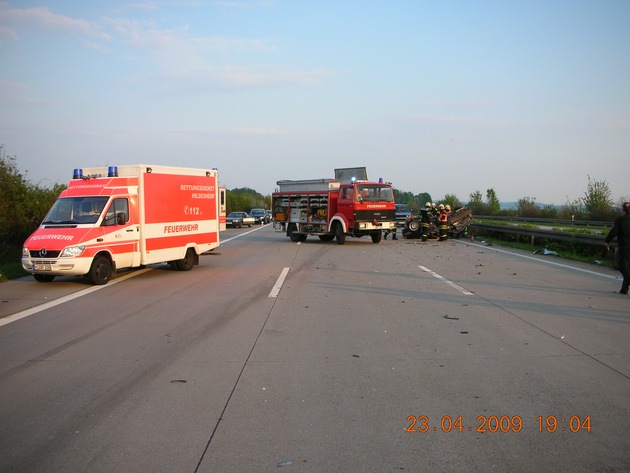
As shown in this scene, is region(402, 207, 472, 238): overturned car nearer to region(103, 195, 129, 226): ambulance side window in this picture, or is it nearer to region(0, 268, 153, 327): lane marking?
region(0, 268, 153, 327): lane marking

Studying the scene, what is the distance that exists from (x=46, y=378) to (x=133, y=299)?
5239mm

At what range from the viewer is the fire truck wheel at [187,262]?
16.2m

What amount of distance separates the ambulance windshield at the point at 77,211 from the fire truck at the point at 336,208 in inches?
537

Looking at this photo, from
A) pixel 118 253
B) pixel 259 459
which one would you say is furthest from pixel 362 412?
pixel 118 253

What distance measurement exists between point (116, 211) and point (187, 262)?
10.2 ft

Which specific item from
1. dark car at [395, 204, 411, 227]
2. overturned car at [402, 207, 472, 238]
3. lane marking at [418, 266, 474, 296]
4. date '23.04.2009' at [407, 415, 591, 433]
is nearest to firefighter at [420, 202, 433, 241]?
overturned car at [402, 207, 472, 238]

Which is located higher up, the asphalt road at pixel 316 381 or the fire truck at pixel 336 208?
the fire truck at pixel 336 208

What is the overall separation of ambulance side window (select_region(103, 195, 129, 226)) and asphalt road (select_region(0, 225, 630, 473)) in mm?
2222

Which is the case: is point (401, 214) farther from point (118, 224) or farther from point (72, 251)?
point (72, 251)

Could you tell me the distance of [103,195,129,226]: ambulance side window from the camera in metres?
13.6

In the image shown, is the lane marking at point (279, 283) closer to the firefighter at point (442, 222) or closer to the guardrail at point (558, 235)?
the guardrail at point (558, 235)

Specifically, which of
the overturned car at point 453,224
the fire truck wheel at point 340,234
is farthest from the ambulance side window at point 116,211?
the overturned car at point 453,224

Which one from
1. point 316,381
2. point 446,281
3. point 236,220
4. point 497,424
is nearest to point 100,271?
point 446,281

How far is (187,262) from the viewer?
53.5 ft
